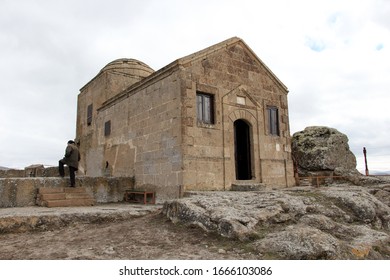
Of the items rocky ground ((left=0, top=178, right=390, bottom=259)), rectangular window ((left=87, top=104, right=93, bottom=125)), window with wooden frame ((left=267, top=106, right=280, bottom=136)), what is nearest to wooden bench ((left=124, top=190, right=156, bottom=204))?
rocky ground ((left=0, top=178, right=390, bottom=259))

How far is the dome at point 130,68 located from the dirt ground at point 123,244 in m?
10.8

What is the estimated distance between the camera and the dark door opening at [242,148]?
1097 cm

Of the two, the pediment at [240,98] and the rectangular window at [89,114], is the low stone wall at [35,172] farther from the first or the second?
the pediment at [240,98]

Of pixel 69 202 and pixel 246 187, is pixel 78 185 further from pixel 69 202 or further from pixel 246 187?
pixel 246 187

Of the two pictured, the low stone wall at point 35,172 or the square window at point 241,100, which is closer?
the square window at point 241,100

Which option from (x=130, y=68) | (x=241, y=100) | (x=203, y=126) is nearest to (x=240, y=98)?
(x=241, y=100)

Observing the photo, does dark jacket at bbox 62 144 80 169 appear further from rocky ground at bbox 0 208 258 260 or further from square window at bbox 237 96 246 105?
square window at bbox 237 96 246 105

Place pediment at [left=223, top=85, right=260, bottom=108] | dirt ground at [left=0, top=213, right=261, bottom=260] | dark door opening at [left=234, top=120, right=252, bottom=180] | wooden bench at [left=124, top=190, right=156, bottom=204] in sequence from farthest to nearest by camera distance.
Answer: dark door opening at [left=234, top=120, right=252, bottom=180], pediment at [left=223, top=85, right=260, bottom=108], wooden bench at [left=124, top=190, right=156, bottom=204], dirt ground at [left=0, top=213, right=261, bottom=260]

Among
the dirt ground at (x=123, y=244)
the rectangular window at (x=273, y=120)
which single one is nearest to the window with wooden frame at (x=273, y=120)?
the rectangular window at (x=273, y=120)

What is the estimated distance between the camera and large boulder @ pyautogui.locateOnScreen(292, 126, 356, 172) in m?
14.8

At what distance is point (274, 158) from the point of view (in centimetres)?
1123

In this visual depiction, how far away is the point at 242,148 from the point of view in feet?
37.2

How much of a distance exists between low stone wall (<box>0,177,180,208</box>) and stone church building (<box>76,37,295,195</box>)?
29 cm
